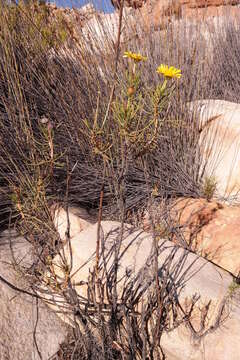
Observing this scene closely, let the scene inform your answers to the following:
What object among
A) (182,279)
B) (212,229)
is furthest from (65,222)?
(212,229)

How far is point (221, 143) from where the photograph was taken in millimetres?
2367

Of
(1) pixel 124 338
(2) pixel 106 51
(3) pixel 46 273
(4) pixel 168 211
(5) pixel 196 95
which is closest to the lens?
(1) pixel 124 338

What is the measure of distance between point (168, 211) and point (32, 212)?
2.85ft

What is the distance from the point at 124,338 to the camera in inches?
55.3

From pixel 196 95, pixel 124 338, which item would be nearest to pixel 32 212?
pixel 124 338

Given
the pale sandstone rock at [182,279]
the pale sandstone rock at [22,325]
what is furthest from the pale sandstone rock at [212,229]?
the pale sandstone rock at [22,325]

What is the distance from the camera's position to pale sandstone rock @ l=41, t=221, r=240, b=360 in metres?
1.32

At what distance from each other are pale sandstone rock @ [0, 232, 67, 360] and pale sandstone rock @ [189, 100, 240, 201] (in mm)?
1300

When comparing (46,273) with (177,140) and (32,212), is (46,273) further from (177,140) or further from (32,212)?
(177,140)

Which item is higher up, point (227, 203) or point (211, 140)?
point (211, 140)

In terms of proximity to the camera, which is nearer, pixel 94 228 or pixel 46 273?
pixel 46 273

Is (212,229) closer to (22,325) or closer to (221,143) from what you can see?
(221,143)

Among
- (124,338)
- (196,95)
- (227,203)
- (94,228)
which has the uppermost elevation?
(196,95)

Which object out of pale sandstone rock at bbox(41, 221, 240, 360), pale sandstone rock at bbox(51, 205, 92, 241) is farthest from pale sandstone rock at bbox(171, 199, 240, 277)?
pale sandstone rock at bbox(51, 205, 92, 241)
